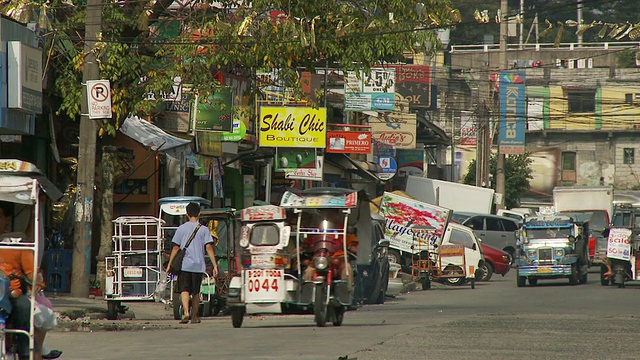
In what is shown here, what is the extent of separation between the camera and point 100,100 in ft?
66.2

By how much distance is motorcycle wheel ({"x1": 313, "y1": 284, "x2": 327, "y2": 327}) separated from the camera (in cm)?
1621

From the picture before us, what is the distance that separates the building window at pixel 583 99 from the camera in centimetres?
8144

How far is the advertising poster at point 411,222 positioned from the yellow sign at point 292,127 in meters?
4.71

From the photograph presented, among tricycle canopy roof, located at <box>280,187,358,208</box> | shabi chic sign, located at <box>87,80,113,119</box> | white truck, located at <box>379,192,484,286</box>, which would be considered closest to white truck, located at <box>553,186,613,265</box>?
white truck, located at <box>379,192,484,286</box>

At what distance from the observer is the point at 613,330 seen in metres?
15.8

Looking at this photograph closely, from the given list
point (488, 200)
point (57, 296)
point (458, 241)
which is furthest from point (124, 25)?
point (488, 200)

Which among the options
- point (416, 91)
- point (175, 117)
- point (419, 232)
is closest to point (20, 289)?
point (175, 117)

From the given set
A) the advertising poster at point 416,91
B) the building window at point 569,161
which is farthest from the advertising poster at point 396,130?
the building window at point 569,161

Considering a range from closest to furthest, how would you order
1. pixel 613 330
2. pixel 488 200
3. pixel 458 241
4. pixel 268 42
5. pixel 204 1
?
pixel 613 330
pixel 268 42
pixel 204 1
pixel 458 241
pixel 488 200

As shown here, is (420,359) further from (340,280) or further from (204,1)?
(204,1)

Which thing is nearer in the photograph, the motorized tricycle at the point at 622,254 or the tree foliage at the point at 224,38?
the tree foliage at the point at 224,38

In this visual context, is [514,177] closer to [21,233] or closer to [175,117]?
[175,117]

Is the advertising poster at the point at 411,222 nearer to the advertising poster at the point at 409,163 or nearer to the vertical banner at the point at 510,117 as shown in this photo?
the vertical banner at the point at 510,117

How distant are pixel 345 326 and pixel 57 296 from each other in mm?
7048
